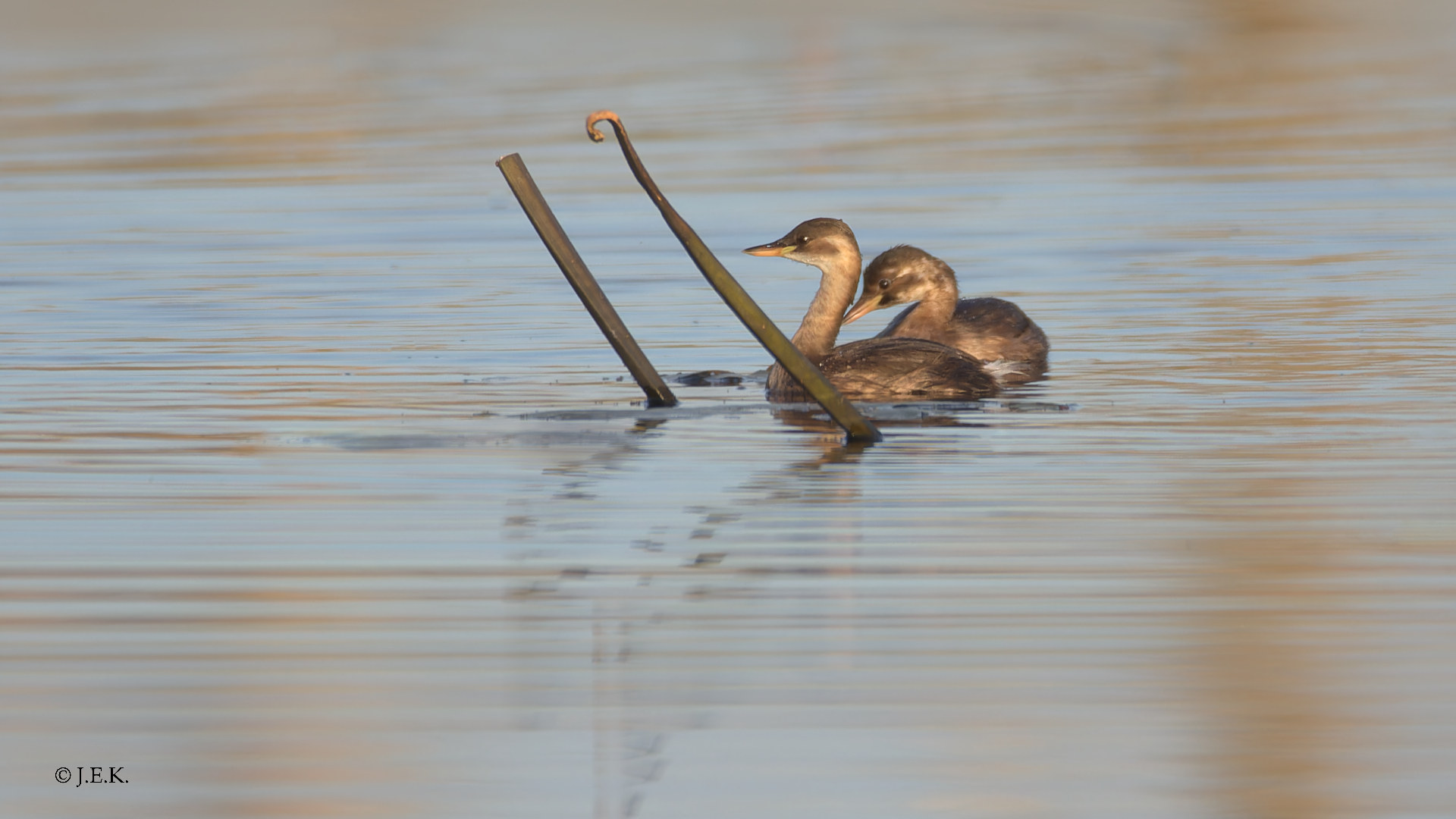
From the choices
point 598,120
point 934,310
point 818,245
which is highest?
point 598,120

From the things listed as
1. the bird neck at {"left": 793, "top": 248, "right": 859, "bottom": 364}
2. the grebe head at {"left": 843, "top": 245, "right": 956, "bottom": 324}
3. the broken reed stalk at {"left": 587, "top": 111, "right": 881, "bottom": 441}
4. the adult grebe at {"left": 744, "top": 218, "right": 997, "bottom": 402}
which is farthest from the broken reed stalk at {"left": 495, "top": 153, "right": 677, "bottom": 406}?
the grebe head at {"left": 843, "top": 245, "right": 956, "bottom": 324}

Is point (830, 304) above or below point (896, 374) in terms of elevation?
above

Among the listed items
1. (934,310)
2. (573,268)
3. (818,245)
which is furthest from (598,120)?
(934,310)

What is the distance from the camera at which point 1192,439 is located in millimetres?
10477

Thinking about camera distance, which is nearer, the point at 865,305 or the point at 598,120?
the point at 598,120

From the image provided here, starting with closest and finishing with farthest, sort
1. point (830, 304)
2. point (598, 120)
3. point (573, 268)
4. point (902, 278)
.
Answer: point (598, 120), point (573, 268), point (830, 304), point (902, 278)

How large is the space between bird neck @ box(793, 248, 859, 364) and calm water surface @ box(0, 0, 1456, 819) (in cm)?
69

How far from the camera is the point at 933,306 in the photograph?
14.0m

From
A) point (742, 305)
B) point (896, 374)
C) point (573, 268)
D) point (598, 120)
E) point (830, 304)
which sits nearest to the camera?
point (598, 120)

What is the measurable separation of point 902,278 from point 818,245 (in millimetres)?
717

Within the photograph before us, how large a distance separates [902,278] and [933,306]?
0.71 feet

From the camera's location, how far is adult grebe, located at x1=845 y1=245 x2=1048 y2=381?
13.6 meters

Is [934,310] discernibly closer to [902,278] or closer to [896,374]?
[902,278]

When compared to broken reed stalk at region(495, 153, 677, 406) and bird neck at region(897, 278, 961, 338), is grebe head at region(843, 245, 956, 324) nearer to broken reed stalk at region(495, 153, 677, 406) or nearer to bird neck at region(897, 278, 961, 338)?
bird neck at region(897, 278, 961, 338)
